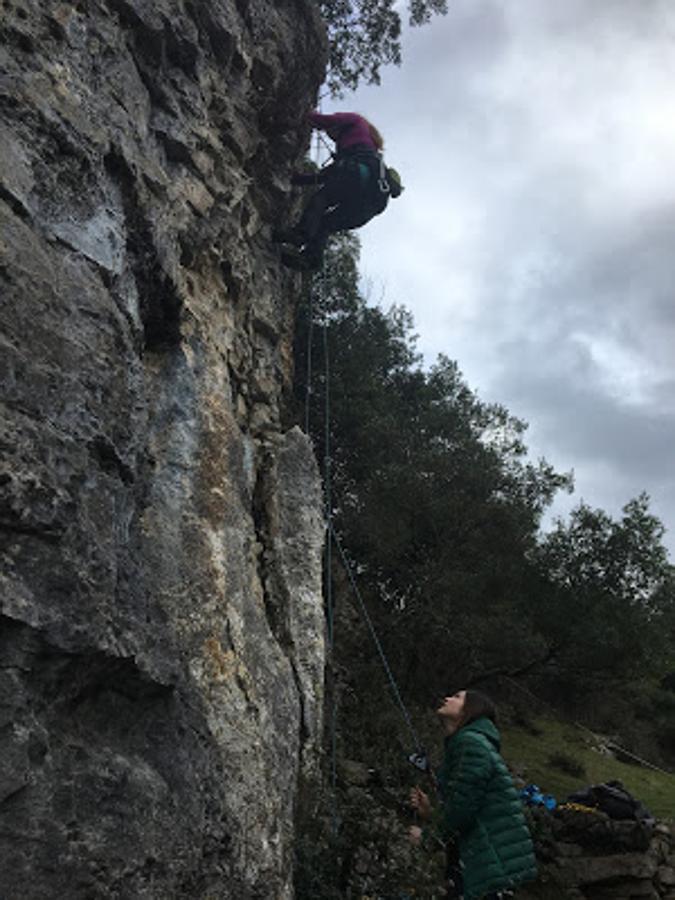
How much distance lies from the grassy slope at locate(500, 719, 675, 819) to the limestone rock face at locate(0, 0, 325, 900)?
28.0ft

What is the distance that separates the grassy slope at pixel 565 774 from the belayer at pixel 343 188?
10522 mm

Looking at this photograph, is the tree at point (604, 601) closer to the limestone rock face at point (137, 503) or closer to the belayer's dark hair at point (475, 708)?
the limestone rock face at point (137, 503)

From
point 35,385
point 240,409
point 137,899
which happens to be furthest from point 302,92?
point 137,899

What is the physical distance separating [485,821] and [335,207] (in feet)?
34.9

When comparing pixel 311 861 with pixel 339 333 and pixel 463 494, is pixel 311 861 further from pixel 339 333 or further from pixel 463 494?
pixel 339 333

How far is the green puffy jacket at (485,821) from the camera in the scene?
14.1 ft

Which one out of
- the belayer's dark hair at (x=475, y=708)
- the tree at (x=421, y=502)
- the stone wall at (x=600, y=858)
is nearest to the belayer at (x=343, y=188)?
the tree at (x=421, y=502)

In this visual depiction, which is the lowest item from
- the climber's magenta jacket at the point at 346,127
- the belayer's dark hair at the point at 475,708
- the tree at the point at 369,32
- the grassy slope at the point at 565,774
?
the belayer's dark hair at the point at 475,708

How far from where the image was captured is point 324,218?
41.1 feet

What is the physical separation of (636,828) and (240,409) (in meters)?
8.46

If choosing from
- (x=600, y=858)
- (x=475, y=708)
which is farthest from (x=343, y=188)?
(x=600, y=858)

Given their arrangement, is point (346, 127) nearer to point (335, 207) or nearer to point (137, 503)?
point (335, 207)

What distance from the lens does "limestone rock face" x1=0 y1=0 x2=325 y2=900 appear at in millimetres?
3828

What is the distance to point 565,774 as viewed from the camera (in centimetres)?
1574
